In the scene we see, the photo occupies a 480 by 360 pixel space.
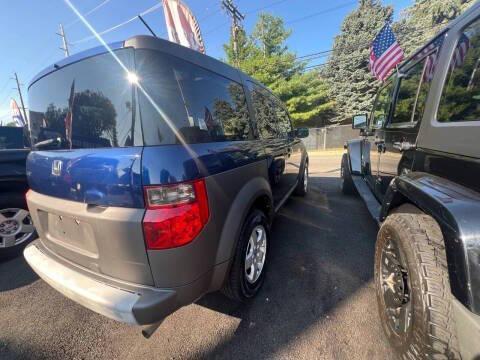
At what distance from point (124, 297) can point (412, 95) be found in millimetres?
2846

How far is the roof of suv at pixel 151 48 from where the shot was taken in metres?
1.40

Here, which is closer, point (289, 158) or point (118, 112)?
point (118, 112)

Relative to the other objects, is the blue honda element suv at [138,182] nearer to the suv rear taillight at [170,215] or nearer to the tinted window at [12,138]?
the suv rear taillight at [170,215]

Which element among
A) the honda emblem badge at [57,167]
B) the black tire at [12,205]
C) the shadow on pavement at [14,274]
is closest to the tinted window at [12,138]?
the black tire at [12,205]

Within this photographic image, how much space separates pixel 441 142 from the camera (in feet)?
4.89

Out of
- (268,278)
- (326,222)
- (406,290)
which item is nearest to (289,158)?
(326,222)

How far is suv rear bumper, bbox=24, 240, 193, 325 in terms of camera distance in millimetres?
1304

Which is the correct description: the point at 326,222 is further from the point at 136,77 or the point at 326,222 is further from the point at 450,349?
the point at 136,77

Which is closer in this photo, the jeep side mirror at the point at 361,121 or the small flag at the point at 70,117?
the small flag at the point at 70,117

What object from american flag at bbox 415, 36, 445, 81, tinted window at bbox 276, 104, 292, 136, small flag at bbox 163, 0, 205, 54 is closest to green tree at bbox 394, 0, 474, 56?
small flag at bbox 163, 0, 205, 54

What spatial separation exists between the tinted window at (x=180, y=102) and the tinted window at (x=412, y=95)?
154cm

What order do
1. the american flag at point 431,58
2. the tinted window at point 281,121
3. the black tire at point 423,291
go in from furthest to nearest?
1. the tinted window at point 281,121
2. the american flag at point 431,58
3. the black tire at point 423,291

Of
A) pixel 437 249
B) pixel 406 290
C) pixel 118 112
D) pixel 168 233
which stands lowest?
pixel 406 290

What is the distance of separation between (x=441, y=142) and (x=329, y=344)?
1.58m
